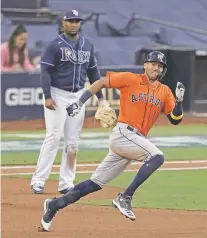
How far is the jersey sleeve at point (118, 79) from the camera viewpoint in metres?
7.74

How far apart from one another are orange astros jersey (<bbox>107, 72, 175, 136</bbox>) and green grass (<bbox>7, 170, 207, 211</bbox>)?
1.61 meters

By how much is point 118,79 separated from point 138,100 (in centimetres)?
27

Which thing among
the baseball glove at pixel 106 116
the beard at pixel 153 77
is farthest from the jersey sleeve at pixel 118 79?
the baseball glove at pixel 106 116

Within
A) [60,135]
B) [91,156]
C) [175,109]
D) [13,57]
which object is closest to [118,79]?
[175,109]

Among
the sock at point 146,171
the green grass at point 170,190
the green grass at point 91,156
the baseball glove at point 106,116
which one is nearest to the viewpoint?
the sock at point 146,171

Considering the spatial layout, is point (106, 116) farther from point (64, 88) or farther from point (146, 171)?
point (64, 88)

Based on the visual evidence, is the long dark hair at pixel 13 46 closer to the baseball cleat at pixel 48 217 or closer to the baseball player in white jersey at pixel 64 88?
the baseball player in white jersey at pixel 64 88

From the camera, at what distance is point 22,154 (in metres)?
14.1

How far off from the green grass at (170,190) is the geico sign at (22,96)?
6771mm

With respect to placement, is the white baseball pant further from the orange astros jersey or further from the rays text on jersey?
the orange astros jersey

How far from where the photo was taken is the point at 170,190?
10438mm

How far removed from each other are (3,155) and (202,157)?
322 cm

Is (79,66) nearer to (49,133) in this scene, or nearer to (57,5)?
(49,133)

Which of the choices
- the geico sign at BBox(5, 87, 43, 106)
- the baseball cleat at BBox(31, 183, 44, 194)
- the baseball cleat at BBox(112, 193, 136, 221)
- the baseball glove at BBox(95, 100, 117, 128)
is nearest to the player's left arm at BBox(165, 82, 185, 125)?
the baseball glove at BBox(95, 100, 117, 128)
